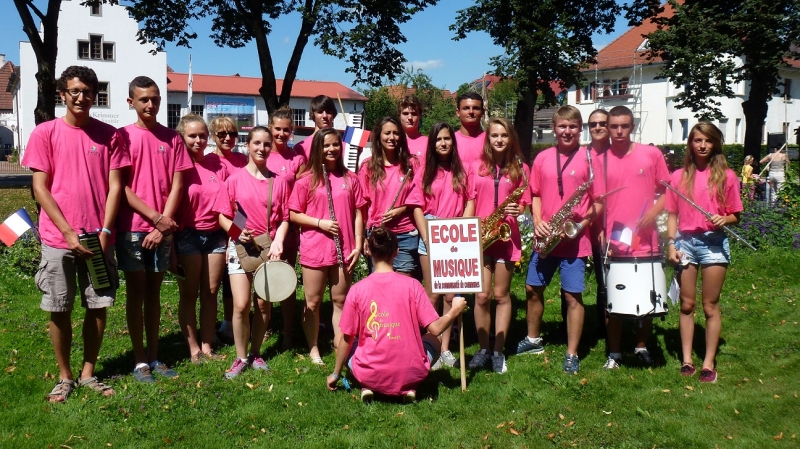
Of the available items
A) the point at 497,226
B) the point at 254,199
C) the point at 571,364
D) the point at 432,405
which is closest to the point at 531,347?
the point at 571,364

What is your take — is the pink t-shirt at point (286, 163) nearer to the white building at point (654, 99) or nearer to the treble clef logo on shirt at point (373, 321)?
the treble clef logo on shirt at point (373, 321)

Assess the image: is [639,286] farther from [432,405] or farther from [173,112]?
[173,112]

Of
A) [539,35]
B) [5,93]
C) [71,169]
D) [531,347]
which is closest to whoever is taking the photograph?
[71,169]

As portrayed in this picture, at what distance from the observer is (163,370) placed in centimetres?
611

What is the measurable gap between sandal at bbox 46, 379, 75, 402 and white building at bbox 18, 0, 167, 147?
49.4 m

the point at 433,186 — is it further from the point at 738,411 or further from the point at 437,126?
the point at 738,411

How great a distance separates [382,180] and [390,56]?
67.8ft

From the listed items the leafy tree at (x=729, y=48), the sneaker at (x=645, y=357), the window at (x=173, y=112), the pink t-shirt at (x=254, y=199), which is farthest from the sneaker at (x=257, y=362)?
the window at (x=173, y=112)

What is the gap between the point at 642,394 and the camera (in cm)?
567

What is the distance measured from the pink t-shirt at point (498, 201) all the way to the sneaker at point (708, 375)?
1.87 m

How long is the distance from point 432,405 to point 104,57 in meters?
54.4

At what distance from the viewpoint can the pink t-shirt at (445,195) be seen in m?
6.23

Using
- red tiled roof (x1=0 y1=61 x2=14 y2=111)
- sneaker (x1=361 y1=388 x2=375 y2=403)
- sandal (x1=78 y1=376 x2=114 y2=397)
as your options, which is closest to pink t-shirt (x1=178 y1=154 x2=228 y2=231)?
sandal (x1=78 y1=376 x2=114 y2=397)

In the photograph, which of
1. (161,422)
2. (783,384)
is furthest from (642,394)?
(161,422)
